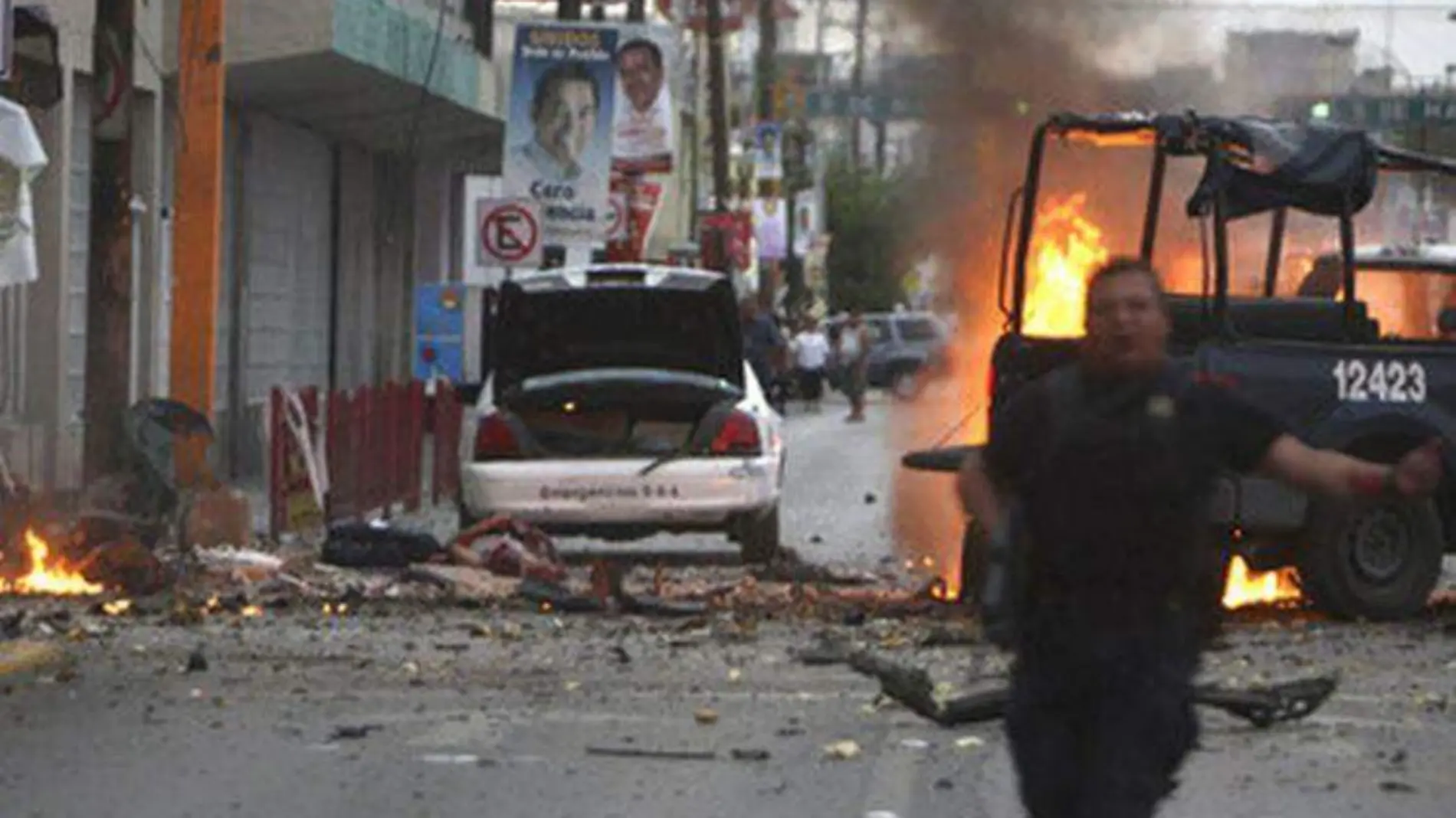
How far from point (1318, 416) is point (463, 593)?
4.45 m

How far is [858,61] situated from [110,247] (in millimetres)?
38143

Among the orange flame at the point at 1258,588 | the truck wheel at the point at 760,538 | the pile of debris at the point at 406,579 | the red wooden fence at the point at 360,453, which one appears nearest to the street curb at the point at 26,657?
the pile of debris at the point at 406,579

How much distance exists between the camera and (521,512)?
20266 millimetres

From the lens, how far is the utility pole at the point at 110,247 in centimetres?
2025

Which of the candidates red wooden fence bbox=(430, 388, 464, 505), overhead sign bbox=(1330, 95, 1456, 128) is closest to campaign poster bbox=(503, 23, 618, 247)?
red wooden fence bbox=(430, 388, 464, 505)

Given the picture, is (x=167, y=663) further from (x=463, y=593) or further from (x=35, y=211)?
(x=35, y=211)

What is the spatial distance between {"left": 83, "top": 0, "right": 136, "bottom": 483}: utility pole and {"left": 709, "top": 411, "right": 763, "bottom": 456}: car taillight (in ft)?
11.5

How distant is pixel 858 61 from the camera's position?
58031 millimetres

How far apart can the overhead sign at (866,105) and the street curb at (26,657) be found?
41.8ft

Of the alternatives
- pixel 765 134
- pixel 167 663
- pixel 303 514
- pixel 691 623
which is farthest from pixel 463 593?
pixel 765 134

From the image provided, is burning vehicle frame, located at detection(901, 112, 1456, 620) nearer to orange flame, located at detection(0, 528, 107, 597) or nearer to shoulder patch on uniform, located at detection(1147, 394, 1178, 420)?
orange flame, located at detection(0, 528, 107, 597)

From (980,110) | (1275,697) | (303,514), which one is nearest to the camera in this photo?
(1275,697)

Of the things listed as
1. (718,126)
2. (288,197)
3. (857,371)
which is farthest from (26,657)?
(718,126)

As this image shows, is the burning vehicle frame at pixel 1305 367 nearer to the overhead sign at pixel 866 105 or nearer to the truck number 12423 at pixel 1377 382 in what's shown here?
the truck number 12423 at pixel 1377 382
